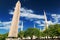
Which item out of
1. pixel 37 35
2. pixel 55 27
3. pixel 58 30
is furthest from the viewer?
pixel 37 35

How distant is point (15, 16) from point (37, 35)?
56.8 ft

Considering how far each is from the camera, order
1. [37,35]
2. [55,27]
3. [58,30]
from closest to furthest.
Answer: [58,30] → [55,27] → [37,35]

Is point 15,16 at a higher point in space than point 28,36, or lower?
higher

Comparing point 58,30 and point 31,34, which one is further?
point 31,34

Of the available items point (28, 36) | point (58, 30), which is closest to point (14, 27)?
point (58, 30)

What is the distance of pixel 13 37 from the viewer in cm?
1745

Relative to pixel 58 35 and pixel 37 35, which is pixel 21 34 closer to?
pixel 37 35

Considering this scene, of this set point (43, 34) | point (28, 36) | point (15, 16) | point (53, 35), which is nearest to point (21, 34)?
point (28, 36)

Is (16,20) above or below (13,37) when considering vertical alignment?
above

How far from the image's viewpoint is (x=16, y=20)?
722 inches

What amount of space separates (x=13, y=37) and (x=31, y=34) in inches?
663

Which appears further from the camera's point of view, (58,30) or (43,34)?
(43,34)

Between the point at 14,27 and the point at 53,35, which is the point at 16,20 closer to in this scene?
the point at 14,27

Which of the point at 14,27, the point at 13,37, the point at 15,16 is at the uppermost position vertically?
the point at 15,16
